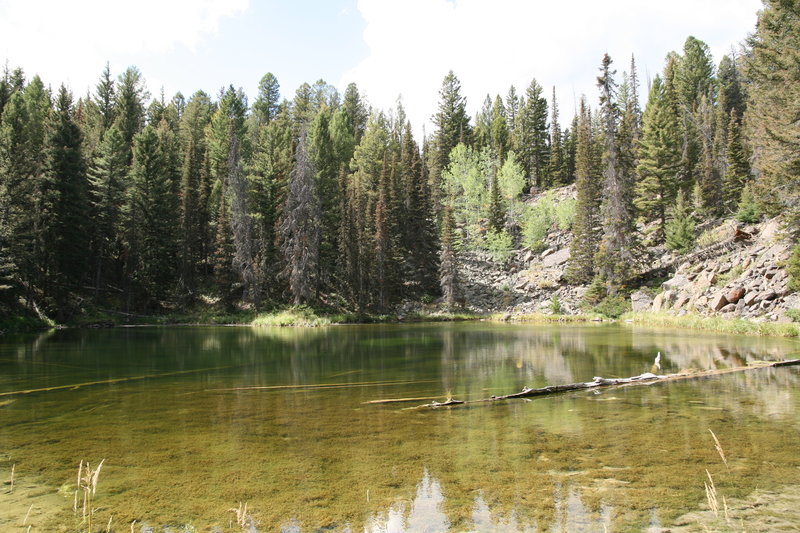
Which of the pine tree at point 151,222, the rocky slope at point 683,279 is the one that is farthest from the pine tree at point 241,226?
the rocky slope at point 683,279

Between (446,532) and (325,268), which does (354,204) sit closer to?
(325,268)

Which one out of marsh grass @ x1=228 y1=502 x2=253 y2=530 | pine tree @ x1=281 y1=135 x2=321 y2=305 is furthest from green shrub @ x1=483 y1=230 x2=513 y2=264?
marsh grass @ x1=228 y1=502 x2=253 y2=530

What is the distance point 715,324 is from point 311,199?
35.3 m

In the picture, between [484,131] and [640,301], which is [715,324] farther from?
[484,131]

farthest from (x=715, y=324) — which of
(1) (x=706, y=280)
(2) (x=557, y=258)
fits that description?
(2) (x=557, y=258)

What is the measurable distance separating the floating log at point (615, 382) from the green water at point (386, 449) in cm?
36

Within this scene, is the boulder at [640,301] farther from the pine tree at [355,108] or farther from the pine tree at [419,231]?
the pine tree at [355,108]

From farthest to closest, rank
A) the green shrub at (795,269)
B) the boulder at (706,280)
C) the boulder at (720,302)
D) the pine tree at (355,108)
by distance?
the pine tree at (355,108)
the boulder at (706,280)
the boulder at (720,302)
the green shrub at (795,269)

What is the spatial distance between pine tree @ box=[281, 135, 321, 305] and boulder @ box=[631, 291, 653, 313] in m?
29.1

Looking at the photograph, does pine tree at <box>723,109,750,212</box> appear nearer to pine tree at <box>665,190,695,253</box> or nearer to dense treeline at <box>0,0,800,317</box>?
dense treeline at <box>0,0,800,317</box>

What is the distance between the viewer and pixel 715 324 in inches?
1198

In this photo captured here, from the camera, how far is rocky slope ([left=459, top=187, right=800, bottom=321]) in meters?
Result: 30.1

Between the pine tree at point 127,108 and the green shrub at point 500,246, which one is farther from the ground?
the pine tree at point 127,108

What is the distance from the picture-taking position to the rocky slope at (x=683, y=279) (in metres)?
30.1
